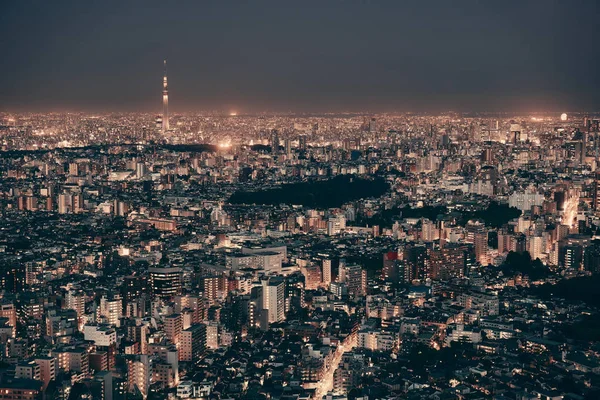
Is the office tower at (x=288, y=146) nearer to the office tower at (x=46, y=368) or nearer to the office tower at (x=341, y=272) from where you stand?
the office tower at (x=341, y=272)

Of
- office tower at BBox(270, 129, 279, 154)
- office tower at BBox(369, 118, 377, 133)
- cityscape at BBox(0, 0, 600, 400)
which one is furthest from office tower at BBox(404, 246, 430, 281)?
office tower at BBox(369, 118, 377, 133)

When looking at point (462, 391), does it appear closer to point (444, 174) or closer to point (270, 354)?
point (270, 354)

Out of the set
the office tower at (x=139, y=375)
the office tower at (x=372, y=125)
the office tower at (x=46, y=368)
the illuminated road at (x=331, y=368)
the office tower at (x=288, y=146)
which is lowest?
the illuminated road at (x=331, y=368)

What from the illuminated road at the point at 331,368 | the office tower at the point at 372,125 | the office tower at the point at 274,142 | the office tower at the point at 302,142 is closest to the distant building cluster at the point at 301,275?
the illuminated road at the point at 331,368

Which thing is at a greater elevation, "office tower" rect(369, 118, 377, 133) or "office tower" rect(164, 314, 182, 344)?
"office tower" rect(369, 118, 377, 133)

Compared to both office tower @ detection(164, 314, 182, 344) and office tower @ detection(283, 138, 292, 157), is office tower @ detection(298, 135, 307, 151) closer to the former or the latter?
office tower @ detection(283, 138, 292, 157)

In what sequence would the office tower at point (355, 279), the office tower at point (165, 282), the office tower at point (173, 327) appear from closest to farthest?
the office tower at point (173, 327), the office tower at point (165, 282), the office tower at point (355, 279)

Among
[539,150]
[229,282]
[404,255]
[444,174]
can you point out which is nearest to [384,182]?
[444,174]

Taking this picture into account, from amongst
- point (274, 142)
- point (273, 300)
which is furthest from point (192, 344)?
point (274, 142)
